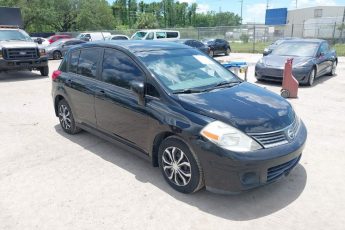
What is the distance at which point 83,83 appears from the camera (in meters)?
5.10

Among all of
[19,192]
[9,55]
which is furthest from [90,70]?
[9,55]

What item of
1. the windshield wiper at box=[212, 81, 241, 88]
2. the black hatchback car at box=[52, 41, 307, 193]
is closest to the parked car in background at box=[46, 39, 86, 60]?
the black hatchback car at box=[52, 41, 307, 193]

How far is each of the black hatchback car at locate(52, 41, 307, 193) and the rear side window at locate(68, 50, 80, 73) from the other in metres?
0.08

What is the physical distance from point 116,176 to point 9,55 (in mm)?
10104

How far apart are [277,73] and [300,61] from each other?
0.91m

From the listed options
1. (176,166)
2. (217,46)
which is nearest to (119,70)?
(176,166)

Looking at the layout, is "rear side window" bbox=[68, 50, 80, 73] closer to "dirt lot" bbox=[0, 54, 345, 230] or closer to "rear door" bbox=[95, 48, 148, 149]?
"rear door" bbox=[95, 48, 148, 149]

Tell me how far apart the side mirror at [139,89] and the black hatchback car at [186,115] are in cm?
1

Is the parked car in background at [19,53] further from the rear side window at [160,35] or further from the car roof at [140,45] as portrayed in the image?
the rear side window at [160,35]

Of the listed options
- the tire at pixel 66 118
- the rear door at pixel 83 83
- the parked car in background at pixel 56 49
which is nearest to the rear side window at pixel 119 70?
the rear door at pixel 83 83

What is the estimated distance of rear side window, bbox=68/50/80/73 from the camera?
543 cm

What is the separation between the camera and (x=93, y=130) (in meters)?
5.12

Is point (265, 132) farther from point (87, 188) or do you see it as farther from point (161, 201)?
point (87, 188)

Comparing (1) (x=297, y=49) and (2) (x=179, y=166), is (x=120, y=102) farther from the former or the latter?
(1) (x=297, y=49)
